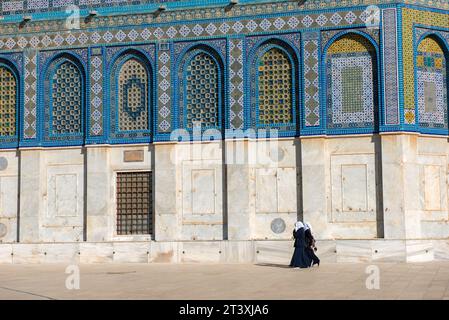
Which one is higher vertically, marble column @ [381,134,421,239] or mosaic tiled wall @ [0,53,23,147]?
mosaic tiled wall @ [0,53,23,147]

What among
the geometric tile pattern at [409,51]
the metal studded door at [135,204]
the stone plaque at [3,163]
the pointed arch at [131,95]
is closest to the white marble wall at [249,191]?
the metal studded door at [135,204]

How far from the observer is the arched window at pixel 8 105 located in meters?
23.9

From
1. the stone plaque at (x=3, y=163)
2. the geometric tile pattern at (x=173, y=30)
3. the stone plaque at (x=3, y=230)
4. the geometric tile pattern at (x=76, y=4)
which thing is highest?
the geometric tile pattern at (x=76, y=4)

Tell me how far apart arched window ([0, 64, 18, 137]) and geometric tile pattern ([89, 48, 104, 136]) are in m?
2.47

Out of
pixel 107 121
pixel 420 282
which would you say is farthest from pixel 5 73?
pixel 420 282

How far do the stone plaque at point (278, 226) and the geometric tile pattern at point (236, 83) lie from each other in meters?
2.76

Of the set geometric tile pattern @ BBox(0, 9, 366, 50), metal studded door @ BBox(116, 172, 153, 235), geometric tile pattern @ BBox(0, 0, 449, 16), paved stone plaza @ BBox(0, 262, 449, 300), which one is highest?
geometric tile pattern @ BBox(0, 0, 449, 16)

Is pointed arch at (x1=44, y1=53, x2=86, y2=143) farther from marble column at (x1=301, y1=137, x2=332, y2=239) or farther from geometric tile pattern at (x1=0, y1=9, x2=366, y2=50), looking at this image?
marble column at (x1=301, y1=137, x2=332, y2=239)

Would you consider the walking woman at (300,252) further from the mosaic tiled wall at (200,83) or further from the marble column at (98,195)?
the marble column at (98,195)

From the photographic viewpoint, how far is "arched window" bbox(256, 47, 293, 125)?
2217 centimetres

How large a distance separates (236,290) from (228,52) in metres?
9.79

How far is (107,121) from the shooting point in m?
23.1

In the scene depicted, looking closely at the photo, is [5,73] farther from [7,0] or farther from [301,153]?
[301,153]

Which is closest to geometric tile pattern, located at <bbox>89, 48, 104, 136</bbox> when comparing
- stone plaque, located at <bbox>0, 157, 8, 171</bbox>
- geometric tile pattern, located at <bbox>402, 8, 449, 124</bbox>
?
stone plaque, located at <bbox>0, 157, 8, 171</bbox>
